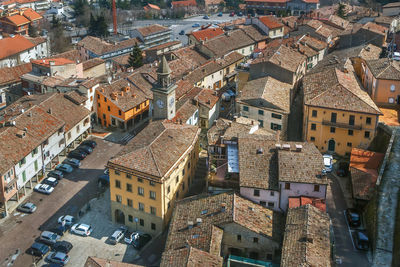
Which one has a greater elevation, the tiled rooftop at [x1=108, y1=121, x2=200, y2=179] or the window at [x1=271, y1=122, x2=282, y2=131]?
the tiled rooftop at [x1=108, y1=121, x2=200, y2=179]

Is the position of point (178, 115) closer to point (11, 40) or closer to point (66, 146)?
point (66, 146)

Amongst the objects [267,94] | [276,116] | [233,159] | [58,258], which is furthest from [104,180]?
[267,94]

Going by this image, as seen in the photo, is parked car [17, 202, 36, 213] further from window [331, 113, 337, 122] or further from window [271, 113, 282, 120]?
window [331, 113, 337, 122]

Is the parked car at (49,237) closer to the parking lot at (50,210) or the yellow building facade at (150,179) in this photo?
the parking lot at (50,210)

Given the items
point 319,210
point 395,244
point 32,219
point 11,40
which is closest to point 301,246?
point 319,210

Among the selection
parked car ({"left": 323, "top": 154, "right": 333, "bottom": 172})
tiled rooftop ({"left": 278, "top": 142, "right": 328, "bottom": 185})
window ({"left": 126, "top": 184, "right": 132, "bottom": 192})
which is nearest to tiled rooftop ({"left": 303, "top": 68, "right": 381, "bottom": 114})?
parked car ({"left": 323, "top": 154, "right": 333, "bottom": 172})

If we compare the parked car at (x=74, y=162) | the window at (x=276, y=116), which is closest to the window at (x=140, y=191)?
the parked car at (x=74, y=162)

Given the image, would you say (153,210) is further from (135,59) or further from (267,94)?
(135,59)
